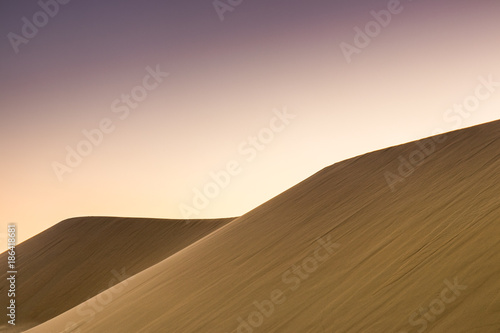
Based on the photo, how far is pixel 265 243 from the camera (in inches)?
398

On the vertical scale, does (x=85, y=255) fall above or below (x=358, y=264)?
above

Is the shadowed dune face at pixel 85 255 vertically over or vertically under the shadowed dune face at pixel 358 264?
over

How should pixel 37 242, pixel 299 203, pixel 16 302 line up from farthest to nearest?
pixel 37 242, pixel 16 302, pixel 299 203

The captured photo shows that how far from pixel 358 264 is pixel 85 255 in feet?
83.5

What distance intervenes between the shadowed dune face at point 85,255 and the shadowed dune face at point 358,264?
13.5m

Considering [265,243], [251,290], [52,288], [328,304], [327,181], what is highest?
[52,288]

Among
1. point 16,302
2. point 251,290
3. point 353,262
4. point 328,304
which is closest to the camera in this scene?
point 328,304

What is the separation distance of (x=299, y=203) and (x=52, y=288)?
1825 cm

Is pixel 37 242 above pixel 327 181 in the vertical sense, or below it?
above

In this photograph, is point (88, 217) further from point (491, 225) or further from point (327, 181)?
point (491, 225)

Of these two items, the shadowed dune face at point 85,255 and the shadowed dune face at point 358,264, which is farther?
the shadowed dune face at point 85,255

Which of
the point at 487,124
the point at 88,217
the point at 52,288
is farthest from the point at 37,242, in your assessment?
the point at 487,124

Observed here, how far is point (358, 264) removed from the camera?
6.72 meters

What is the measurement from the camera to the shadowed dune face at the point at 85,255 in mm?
23875
